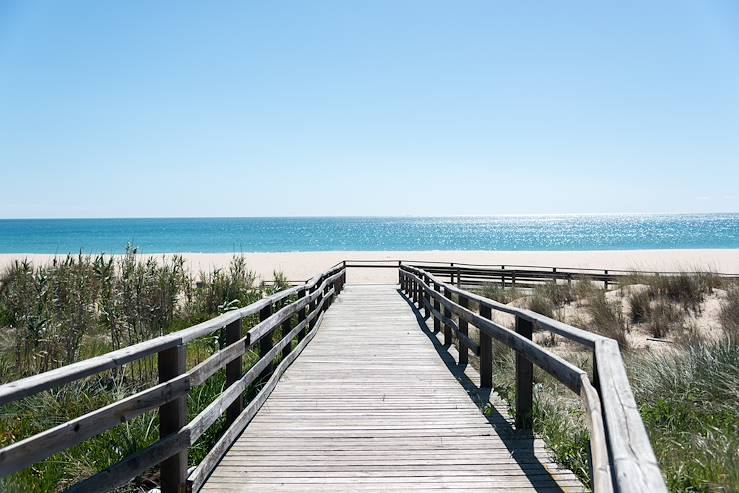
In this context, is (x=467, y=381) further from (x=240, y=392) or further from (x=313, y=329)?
(x=313, y=329)

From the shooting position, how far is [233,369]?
4648 mm

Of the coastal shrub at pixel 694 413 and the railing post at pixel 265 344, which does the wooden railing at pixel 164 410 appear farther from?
the coastal shrub at pixel 694 413

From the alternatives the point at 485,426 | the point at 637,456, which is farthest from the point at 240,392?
the point at 637,456

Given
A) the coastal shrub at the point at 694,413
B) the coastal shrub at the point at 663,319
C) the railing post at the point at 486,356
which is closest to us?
the coastal shrub at the point at 694,413

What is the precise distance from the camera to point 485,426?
4.87 metres

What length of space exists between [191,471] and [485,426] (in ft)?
8.41

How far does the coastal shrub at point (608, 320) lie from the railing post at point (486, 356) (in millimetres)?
5011

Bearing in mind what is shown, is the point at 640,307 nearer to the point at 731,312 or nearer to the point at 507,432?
the point at 731,312

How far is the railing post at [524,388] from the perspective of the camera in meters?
4.65

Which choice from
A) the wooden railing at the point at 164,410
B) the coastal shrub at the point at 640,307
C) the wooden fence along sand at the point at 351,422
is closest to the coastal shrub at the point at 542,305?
the coastal shrub at the point at 640,307

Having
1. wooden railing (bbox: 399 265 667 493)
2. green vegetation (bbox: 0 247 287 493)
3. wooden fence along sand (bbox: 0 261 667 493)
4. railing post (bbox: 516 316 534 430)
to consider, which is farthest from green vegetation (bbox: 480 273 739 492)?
green vegetation (bbox: 0 247 287 493)

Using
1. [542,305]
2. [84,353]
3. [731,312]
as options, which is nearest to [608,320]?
[731,312]

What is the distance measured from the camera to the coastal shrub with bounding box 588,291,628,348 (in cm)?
1070

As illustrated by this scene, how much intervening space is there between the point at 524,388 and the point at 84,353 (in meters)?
5.66
